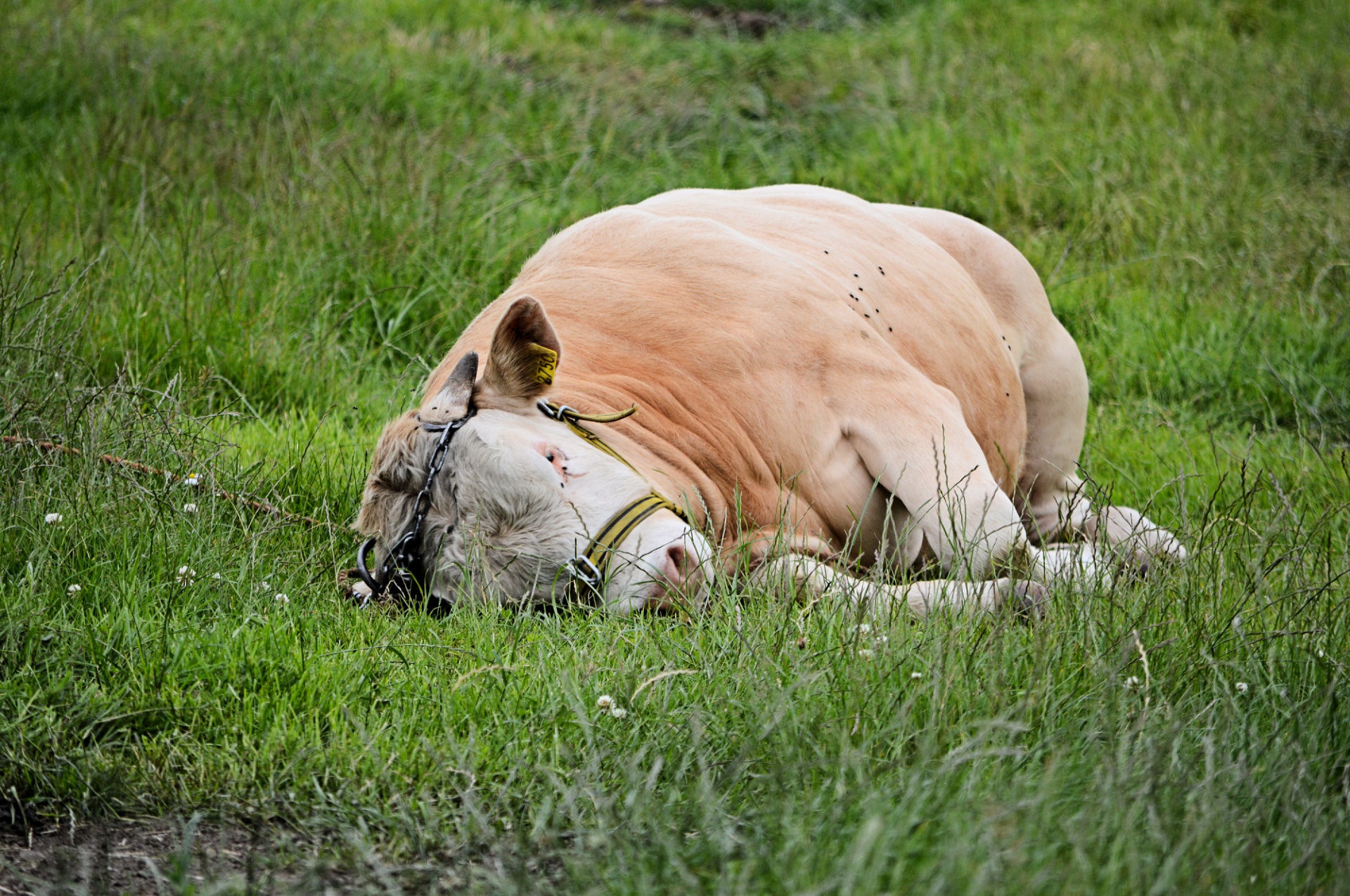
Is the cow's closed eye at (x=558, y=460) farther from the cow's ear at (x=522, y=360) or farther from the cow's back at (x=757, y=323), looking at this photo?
the cow's back at (x=757, y=323)

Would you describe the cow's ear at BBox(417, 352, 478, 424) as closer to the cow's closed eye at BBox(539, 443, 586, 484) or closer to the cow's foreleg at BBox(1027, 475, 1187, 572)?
the cow's closed eye at BBox(539, 443, 586, 484)

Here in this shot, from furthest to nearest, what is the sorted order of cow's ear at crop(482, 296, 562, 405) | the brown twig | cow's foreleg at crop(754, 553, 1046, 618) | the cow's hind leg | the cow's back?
the cow's hind leg < the cow's back < the brown twig < cow's ear at crop(482, 296, 562, 405) < cow's foreleg at crop(754, 553, 1046, 618)

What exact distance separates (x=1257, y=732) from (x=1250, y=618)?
42cm

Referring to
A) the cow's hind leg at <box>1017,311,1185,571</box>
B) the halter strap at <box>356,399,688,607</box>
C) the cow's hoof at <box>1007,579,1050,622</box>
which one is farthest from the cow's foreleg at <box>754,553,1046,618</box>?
the cow's hind leg at <box>1017,311,1185,571</box>

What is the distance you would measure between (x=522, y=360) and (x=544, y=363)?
6 centimetres

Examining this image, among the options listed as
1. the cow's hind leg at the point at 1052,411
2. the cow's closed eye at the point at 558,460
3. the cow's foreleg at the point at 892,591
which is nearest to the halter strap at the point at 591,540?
the cow's closed eye at the point at 558,460

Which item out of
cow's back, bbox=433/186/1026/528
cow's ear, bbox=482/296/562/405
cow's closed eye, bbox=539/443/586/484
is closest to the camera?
cow's closed eye, bbox=539/443/586/484

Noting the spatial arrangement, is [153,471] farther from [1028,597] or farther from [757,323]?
[1028,597]

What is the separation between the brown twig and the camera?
3342 millimetres

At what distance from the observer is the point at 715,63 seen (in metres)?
9.09

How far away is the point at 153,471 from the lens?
3396 millimetres

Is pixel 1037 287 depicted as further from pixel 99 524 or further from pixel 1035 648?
pixel 99 524

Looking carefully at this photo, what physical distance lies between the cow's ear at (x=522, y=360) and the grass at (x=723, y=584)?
2.06ft

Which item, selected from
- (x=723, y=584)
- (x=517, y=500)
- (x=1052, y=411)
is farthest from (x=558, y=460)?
(x=1052, y=411)
